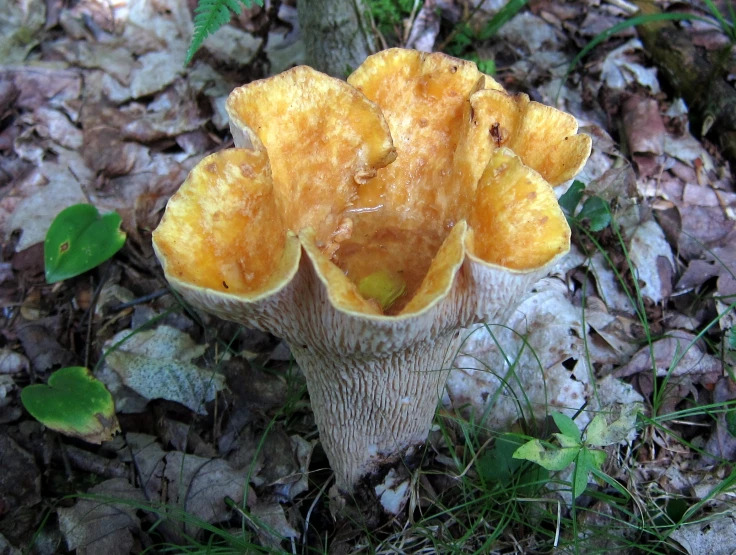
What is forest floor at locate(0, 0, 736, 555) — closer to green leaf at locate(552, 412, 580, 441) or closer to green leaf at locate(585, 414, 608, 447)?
green leaf at locate(585, 414, 608, 447)

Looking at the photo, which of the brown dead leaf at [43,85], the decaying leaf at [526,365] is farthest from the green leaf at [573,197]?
the brown dead leaf at [43,85]

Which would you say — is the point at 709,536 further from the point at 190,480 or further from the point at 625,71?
the point at 625,71

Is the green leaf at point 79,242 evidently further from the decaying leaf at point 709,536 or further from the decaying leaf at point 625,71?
the decaying leaf at point 625,71

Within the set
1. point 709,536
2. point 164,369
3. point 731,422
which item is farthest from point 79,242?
point 731,422

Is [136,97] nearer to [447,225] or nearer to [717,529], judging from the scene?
[447,225]

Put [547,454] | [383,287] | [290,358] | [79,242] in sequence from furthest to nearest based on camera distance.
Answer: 1. [79,242]
2. [290,358]
3. [547,454]
4. [383,287]

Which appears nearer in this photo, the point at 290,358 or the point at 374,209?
the point at 374,209
